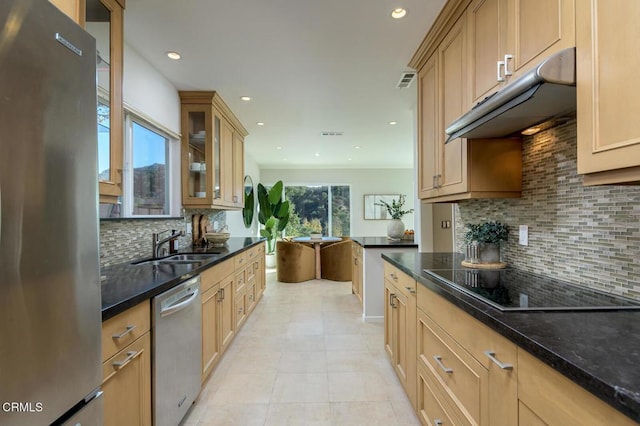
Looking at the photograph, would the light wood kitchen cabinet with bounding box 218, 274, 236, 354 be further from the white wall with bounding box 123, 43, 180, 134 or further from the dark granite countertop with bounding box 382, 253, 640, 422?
the dark granite countertop with bounding box 382, 253, 640, 422

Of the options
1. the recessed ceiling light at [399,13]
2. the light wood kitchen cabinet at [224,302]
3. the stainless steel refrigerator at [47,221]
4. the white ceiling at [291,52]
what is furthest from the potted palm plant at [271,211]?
the stainless steel refrigerator at [47,221]

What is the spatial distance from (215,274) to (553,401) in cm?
215

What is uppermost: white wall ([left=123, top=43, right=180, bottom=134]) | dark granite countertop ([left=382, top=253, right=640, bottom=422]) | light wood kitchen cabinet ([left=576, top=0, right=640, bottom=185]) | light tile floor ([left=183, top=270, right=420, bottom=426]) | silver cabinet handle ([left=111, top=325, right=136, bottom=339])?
white wall ([left=123, top=43, right=180, bottom=134])

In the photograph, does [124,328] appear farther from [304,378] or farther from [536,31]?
[536,31]

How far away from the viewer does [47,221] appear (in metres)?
0.77

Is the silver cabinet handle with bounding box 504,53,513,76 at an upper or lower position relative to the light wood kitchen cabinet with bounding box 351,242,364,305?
upper

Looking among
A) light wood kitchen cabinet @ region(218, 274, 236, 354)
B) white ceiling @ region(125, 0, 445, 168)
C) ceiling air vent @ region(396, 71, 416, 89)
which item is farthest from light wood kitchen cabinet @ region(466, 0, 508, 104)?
light wood kitchen cabinet @ region(218, 274, 236, 354)

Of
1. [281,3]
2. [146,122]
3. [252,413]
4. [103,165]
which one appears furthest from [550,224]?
[146,122]

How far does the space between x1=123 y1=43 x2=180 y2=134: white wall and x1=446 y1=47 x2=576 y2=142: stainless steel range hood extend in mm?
2337

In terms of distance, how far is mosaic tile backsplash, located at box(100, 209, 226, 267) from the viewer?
205cm

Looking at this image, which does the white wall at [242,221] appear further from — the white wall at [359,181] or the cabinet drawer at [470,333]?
the cabinet drawer at [470,333]

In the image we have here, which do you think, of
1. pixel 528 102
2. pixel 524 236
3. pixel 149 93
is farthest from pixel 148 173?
pixel 524 236

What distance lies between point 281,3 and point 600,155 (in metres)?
1.78

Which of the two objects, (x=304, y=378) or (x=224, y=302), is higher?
(x=224, y=302)
